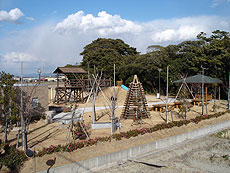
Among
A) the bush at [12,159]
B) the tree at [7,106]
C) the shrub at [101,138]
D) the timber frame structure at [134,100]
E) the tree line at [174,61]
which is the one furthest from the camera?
the tree line at [174,61]

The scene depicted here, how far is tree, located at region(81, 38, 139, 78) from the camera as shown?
35.9 meters

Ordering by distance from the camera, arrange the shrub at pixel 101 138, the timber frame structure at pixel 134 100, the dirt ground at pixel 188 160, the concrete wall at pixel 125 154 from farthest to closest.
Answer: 1. the timber frame structure at pixel 134 100
2. the shrub at pixel 101 138
3. the dirt ground at pixel 188 160
4. the concrete wall at pixel 125 154

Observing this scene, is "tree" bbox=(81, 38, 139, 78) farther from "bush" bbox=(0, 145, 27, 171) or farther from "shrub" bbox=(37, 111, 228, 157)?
"bush" bbox=(0, 145, 27, 171)

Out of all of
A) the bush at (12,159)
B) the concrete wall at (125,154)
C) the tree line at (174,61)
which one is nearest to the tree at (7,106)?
the bush at (12,159)

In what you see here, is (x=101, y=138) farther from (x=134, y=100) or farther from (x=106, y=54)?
(x=106, y=54)

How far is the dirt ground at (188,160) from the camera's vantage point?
8.41m

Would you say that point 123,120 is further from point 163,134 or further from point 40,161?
point 40,161

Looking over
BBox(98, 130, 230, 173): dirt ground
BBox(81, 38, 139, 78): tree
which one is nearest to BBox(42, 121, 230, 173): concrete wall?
BBox(98, 130, 230, 173): dirt ground

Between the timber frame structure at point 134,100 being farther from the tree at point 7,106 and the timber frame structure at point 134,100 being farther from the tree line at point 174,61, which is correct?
the tree line at point 174,61

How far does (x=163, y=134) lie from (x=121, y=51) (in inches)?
1326

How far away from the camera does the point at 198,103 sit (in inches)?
837

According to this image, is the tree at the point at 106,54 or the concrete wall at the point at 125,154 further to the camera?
the tree at the point at 106,54

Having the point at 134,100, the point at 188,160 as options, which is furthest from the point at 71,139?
the point at 134,100

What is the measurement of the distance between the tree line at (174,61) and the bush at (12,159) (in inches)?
783
